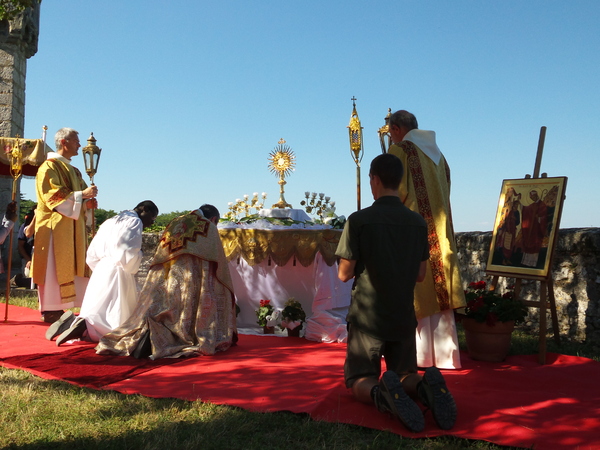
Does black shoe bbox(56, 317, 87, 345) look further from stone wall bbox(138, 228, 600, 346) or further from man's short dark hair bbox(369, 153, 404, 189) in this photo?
stone wall bbox(138, 228, 600, 346)

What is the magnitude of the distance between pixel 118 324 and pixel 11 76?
8194mm

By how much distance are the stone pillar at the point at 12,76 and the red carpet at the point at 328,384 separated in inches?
272

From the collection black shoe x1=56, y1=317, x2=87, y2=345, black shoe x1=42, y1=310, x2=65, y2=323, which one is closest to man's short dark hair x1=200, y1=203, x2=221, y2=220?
black shoe x1=56, y1=317, x2=87, y2=345

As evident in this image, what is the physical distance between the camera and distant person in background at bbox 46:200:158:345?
561 cm

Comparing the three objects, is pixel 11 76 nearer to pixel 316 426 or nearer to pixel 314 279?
pixel 314 279

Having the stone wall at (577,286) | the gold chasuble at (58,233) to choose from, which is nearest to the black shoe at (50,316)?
the gold chasuble at (58,233)

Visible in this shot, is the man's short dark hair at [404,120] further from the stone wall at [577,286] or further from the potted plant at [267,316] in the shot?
the potted plant at [267,316]

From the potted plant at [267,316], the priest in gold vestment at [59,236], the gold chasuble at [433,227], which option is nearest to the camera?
the gold chasuble at [433,227]

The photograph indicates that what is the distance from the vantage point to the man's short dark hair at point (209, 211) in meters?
5.78

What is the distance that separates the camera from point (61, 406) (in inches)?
140

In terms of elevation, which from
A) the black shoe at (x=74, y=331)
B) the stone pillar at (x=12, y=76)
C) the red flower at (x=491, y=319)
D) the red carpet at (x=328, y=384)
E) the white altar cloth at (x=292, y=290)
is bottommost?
the red carpet at (x=328, y=384)

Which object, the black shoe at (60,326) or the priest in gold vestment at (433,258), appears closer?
the priest in gold vestment at (433,258)

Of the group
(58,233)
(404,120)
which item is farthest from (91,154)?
(404,120)

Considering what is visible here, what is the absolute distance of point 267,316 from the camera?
652cm
